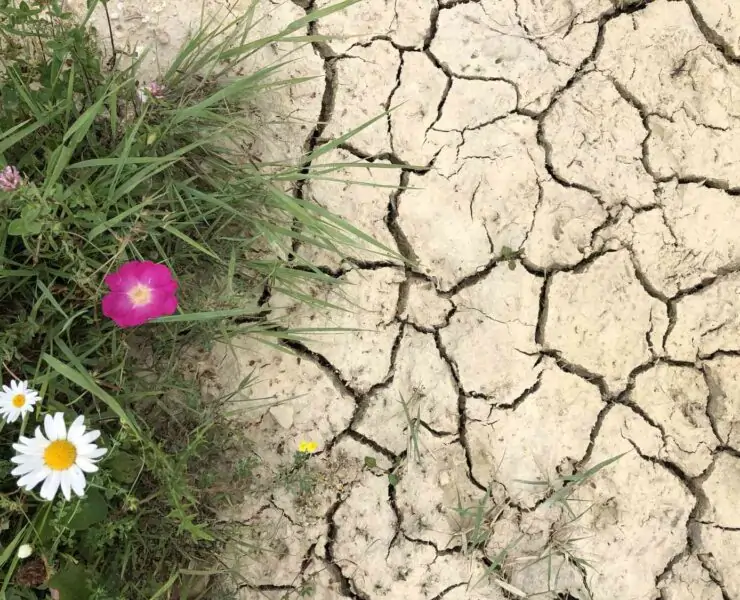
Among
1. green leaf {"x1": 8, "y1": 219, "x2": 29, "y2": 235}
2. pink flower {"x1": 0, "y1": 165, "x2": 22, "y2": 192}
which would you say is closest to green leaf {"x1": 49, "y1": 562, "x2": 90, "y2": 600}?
green leaf {"x1": 8, "y1": 219, "x2": 29, "y2": 235}

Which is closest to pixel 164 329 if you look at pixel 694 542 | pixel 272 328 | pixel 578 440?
pixel 272 328

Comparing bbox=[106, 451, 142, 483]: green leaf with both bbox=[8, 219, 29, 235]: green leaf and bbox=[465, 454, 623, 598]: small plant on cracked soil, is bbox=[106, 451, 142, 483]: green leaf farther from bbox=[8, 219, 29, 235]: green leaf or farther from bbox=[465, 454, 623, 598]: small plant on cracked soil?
bbox=[465, 454, 623, 598]: small plant on cracked soil

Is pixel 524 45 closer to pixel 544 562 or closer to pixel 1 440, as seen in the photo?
pixel 544 562

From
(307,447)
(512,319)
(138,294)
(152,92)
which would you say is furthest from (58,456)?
(512,319)

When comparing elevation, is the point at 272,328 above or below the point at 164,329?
above

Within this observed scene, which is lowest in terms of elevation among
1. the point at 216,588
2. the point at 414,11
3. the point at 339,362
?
the point at 216,588

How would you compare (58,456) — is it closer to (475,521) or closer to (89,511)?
(89,511)

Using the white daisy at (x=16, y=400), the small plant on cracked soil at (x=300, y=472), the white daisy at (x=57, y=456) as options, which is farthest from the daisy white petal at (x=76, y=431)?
the small plant on cracked soil at (x=300, y=472)
